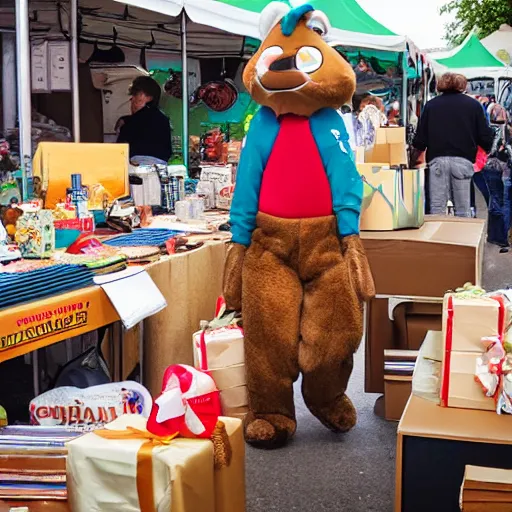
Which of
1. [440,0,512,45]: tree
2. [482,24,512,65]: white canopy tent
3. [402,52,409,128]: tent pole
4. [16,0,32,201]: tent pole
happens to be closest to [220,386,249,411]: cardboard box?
[16,0,32,201]: tent pole

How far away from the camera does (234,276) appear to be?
11.0 ft

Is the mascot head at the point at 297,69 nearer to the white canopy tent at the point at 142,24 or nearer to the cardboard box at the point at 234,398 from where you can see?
the cardboard box at the point at 234,398

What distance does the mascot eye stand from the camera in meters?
3.22

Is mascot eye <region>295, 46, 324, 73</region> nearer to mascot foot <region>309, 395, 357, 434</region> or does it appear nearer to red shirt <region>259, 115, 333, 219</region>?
red shirt <region>259, 115, 333, 219</region>

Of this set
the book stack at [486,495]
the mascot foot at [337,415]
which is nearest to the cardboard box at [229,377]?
the mascot foot at [337,415]

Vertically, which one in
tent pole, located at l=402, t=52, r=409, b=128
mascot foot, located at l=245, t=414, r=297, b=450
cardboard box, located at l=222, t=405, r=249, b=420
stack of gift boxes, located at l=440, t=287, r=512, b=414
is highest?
tent pole, located at l=402, t=52, r=409, b=128

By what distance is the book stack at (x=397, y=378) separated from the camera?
3.50 meters

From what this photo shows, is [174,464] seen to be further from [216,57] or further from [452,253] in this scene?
[216,57]

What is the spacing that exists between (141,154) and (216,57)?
151cm

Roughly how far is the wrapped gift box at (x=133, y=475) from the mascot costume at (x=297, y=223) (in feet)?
4.01

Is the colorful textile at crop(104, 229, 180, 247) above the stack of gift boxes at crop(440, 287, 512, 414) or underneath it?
above

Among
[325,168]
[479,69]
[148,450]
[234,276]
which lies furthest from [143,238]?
[479,69]

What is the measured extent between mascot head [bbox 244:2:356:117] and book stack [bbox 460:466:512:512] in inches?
71.0

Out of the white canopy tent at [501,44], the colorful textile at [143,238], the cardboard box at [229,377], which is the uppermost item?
the white canopy tent at [501,44]
